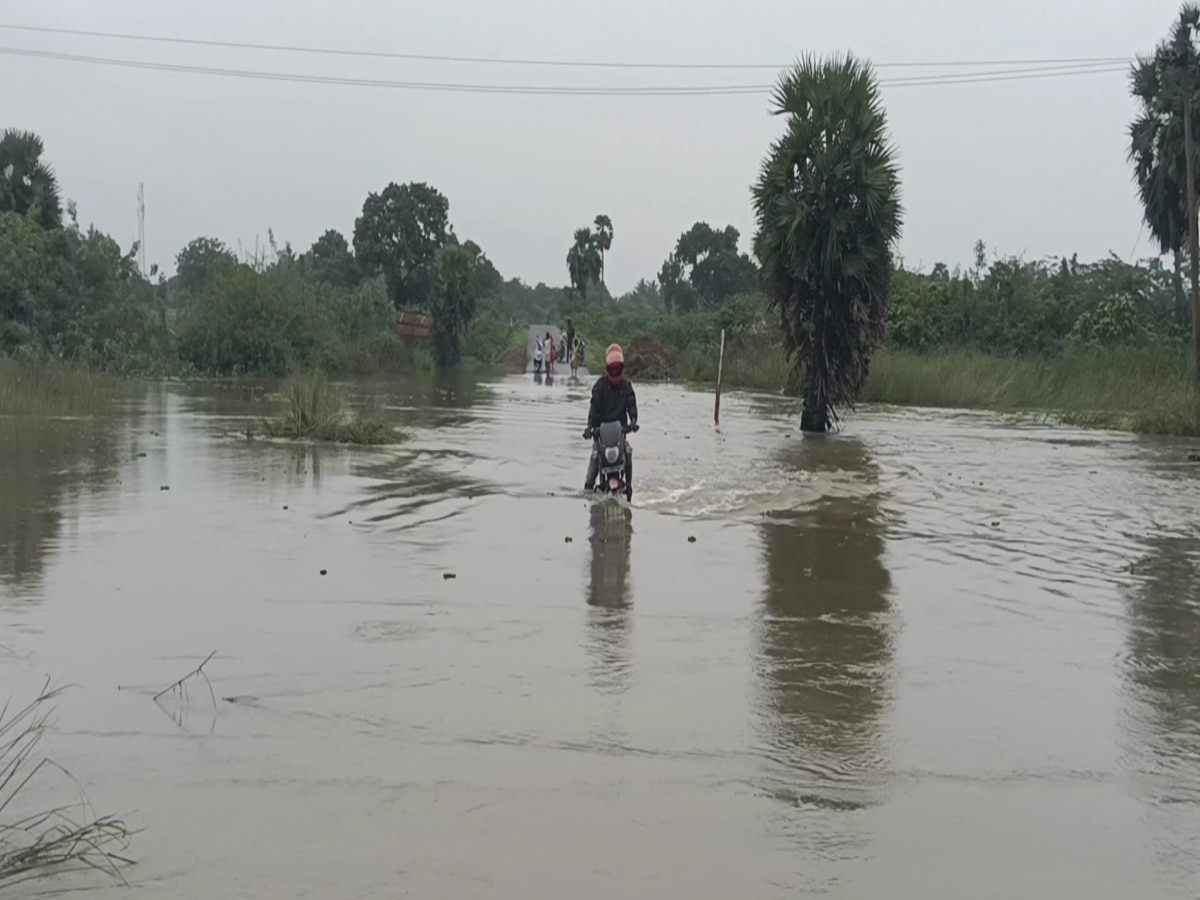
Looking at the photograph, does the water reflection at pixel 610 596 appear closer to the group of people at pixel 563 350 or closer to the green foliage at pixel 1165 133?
the green foliage at pixel 1165 133

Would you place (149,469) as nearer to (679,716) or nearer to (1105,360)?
(679,716)

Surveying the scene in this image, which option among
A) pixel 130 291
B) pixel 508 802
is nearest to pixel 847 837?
pixel 508 802

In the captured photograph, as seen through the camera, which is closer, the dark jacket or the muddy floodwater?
the muddy floodwater

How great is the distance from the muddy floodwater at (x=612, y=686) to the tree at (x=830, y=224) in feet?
28.5

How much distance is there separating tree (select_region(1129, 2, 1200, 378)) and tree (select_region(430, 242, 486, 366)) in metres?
32.7

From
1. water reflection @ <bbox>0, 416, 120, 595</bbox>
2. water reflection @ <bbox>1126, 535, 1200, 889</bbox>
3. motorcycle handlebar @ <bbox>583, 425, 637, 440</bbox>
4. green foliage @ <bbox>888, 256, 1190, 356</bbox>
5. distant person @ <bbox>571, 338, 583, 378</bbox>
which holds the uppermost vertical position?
green foliage @ <bbox>888, 256, 1190, 356</bbox>

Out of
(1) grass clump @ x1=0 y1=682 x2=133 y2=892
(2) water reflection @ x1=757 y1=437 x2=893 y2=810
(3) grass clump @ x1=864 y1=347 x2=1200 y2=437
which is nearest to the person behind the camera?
(1) grass clump @ x1=0 y1=682 x2=133 y2=892

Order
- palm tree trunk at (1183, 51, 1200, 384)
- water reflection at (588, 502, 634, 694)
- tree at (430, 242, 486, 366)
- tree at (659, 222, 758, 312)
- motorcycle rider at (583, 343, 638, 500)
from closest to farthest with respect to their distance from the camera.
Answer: water reflection at (588, 502, 634, 694) < motorcycle rider at (583, 343, 638, 500) < palm tree trunk at (1183, 51, 1200, 384) < tree at (430, 242, 486, 366) < tree at (659, 222, 758, 312)

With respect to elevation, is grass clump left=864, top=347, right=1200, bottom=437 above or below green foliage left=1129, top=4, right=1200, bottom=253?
below

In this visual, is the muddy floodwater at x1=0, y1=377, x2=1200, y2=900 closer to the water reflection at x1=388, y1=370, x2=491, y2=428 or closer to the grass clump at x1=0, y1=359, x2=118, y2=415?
the grass clump at x1=0, y1=359, x2=118, y2=415

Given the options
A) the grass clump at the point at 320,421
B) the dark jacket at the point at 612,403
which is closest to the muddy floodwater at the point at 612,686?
the dark jacket at the point at 612,403

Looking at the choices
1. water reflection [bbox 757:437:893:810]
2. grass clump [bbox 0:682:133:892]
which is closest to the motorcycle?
water reflection [bbox 757:437:893:810]

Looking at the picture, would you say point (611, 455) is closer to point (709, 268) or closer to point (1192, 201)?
point (1192, 201)

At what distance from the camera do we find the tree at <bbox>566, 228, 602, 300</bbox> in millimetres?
102500
